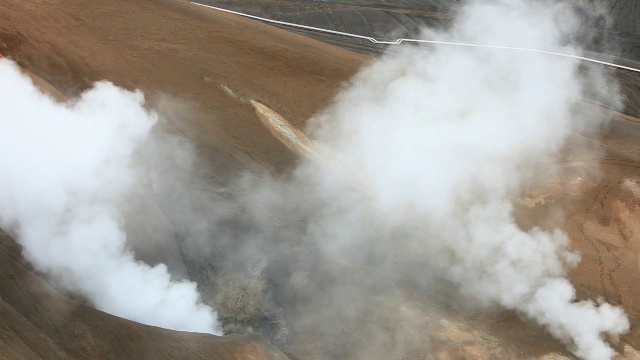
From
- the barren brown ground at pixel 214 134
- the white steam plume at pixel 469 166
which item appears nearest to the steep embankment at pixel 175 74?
the barren brown ground at pixel 214 134

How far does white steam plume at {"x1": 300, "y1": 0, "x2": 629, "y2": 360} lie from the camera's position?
42.3 feet

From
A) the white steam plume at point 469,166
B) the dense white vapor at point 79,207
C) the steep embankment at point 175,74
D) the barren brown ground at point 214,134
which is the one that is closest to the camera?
the barren brown ground at point 214,134

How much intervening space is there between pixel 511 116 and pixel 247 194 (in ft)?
31.5

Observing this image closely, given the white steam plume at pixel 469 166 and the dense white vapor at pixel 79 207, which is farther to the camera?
the white steam plume at pixel 469 166

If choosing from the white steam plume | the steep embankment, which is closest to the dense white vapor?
the steep embankment

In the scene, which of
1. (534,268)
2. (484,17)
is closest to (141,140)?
(534,268)

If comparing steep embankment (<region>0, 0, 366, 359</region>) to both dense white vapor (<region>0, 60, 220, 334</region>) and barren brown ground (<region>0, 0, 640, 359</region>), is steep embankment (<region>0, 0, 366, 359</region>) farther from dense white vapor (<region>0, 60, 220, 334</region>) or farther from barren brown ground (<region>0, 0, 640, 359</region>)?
dense white vapor (<region>0, 60, 220, 334</region>)

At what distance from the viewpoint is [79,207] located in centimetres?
1180

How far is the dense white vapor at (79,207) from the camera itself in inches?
439

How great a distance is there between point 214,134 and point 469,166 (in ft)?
23.6

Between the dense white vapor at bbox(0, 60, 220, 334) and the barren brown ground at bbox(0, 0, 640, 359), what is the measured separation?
776 mm

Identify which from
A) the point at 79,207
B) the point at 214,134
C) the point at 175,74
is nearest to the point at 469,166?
the point at 214,134

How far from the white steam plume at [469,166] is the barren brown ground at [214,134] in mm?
633

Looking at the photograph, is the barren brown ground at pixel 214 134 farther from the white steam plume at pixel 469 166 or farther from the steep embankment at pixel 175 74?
the white steam plume at pixel 469 166
